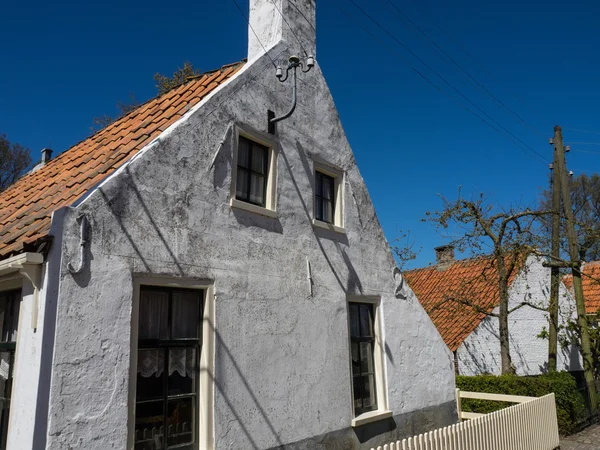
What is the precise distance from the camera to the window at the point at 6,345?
5.48 m

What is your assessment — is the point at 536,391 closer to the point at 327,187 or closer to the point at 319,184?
the point at 327,187

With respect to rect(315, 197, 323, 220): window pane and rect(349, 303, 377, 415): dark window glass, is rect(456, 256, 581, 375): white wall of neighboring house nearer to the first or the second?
rect(349, 303, 377, 415): dark window glass

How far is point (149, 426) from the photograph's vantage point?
5621 millimetres

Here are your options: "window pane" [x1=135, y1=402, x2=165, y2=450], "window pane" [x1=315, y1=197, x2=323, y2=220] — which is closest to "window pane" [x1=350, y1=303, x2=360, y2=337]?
"window pane" [x1=315, y1=197, x2=323, y2=220]

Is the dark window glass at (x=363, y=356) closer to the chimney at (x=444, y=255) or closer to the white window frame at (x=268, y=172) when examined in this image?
the white window frame at (x=268, y=172)

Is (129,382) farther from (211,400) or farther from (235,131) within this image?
(235,131)

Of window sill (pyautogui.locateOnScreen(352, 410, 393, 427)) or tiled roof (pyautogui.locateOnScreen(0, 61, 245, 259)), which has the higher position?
tiled roof (pyautogui.locateOnScreen(0, 61, 245, 259))

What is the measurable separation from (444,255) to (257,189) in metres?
15.2

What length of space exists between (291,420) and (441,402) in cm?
497

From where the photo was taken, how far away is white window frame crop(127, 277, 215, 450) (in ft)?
18.1

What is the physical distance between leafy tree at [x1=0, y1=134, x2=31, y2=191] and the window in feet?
60.8

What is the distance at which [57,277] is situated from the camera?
4926mm

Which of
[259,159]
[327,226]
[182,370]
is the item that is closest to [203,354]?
[182,370]

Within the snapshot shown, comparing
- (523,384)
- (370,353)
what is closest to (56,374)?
(370,353)
